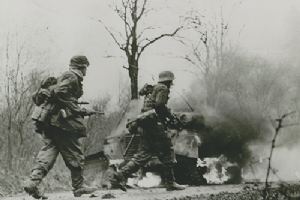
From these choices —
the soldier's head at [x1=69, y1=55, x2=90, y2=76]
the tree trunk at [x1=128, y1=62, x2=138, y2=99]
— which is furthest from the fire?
the tree trunk at [x1=128, y1=62, x2=138, y2=99]

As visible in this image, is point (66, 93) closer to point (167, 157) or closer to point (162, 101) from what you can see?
point (162, 101)

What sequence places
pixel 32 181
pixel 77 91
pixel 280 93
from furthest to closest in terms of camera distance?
pixel 280 93, pixel 77 91, pixel 32 181

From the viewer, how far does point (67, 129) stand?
767cm

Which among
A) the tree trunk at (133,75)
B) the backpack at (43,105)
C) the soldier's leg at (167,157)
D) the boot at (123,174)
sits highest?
the tree trunk at (133,75)

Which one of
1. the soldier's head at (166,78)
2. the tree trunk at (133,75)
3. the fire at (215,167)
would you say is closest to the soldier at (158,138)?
the soldier's head at (166,78)

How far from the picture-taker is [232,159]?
12.2m

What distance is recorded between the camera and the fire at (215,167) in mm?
12023

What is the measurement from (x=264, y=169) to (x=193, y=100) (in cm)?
276

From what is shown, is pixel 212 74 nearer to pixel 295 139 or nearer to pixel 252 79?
pixel 252 79

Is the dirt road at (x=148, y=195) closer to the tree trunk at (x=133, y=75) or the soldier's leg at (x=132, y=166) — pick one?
the soldier's leg at (x=132, y=166)

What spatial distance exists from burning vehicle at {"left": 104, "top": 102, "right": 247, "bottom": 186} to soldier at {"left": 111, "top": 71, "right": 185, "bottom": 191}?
80.2 inches


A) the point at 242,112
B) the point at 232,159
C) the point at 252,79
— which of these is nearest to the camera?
the point at 232,159

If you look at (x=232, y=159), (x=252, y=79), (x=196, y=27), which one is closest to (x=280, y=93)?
(x=196, y=27)

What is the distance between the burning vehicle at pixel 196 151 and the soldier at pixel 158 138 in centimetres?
204
